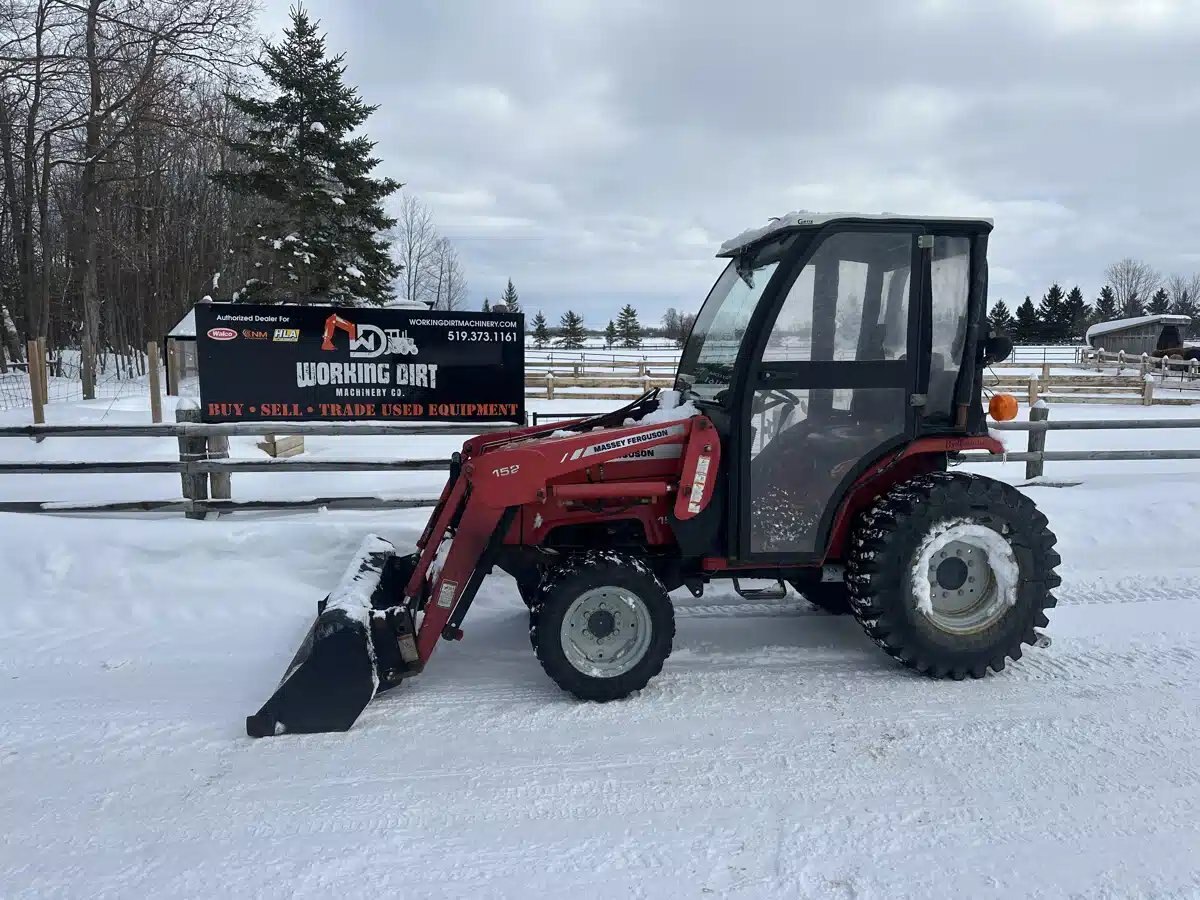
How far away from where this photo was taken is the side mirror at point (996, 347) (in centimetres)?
376

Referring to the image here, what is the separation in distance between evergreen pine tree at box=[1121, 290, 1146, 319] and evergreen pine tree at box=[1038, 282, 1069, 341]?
1587cm

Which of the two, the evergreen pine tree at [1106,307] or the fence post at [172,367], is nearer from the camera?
the fence post at [172,367]

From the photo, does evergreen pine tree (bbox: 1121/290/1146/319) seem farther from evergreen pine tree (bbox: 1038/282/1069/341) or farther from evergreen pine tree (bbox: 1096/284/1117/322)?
evergreen pine tree (bbox: 1038/282/1069/341)

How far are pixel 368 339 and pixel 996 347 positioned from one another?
5133mm

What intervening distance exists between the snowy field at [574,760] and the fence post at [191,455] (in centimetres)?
127

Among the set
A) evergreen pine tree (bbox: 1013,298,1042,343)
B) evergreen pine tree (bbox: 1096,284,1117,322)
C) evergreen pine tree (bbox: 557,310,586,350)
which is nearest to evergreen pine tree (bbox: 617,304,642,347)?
evergreen pine tree (bbox: 557,310,586,350)

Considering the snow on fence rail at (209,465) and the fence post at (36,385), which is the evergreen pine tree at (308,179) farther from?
the snow on fence rail at (209,465)

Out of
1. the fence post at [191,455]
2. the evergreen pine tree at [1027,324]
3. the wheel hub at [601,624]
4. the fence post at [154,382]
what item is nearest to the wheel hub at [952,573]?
the wheel hub at [601,624]

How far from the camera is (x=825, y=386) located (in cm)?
369

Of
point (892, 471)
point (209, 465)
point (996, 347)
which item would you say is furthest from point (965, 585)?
point (209, 465)

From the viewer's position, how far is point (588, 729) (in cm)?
326

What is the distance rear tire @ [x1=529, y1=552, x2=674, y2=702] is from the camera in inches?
135

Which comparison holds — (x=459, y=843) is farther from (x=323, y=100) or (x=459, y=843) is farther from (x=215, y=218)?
(x=215, y=218)

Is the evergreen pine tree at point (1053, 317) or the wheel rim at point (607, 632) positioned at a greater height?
the evergreen pine tree at point (1053, 317)
